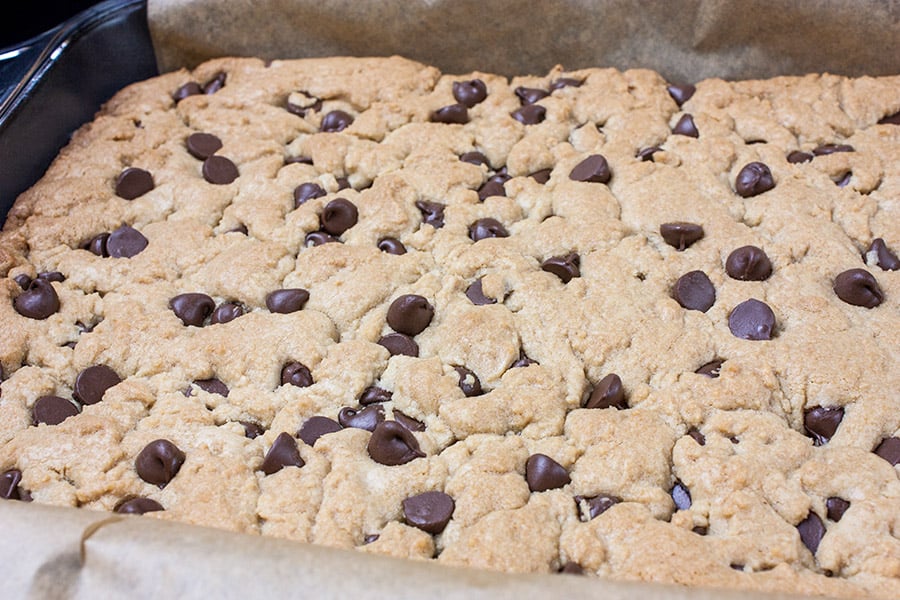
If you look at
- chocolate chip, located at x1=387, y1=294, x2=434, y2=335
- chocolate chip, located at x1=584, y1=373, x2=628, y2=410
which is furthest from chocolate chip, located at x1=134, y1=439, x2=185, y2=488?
chocolate chip, located at x1=584, y1=373, x2=628, y2=410

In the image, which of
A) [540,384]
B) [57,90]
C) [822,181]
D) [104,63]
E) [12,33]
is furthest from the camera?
[12,33]

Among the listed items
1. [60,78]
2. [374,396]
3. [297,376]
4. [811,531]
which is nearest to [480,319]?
[374,396]

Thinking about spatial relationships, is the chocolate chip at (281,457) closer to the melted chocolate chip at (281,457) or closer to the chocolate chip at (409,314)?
the melted chocolate chip at (281,457)

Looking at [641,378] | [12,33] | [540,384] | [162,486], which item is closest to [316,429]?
[162,486]

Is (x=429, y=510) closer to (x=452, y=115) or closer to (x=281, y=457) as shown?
(x=281, y=457)

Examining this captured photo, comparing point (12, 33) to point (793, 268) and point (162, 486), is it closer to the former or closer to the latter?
point (162, 486)

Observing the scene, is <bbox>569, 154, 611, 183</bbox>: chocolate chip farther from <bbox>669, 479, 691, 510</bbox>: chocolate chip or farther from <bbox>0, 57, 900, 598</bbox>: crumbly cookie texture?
<bbox>669, 479, 691, 510</bbox>: chocolate chip
